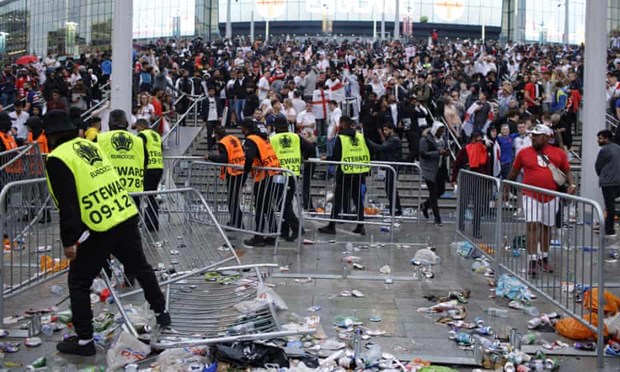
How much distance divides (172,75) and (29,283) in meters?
17.9

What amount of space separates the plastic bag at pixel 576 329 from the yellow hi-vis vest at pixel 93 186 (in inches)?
163

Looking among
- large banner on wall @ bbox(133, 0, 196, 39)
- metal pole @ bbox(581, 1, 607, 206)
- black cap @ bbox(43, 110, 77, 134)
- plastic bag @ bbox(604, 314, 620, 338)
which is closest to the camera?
black cap @ bbox(43, 110, 77, 134)

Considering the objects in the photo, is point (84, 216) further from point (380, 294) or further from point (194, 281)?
point (380, 294)

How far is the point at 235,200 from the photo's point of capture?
11.5 meters

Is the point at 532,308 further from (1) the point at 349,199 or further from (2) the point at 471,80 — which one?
(2) the point at 471,80

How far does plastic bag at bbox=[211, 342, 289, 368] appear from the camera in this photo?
5805 mm

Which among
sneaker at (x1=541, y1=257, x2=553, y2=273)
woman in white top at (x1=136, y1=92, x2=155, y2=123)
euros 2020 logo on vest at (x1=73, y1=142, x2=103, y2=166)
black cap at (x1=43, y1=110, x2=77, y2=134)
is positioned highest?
woman in white top at (x1=136, y1=92, x2=155, y2=123)

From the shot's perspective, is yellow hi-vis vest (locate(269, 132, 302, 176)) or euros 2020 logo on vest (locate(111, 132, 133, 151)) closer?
euros 2020 logo on vest (locate(111, 132, 133, 151))

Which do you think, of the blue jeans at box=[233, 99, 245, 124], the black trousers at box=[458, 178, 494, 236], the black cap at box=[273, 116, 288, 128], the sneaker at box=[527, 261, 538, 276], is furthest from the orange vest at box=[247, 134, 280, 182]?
the blue jeans at box=[233, 99, 245, 124]

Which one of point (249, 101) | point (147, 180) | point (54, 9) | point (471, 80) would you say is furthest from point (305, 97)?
point (54, 9)

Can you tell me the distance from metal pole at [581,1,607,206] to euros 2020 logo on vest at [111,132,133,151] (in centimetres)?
833

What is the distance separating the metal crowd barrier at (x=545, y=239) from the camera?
6.83 metres

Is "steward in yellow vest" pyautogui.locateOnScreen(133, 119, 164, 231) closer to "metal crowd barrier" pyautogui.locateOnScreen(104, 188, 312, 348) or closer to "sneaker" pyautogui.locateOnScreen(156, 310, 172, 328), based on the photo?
"metal crowd barrier" pyautogui.locateOnScreen(104, 188, 312, 348)

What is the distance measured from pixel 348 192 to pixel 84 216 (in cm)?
704
